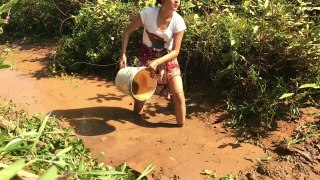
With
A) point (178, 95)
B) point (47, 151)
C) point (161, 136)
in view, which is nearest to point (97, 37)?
point (178, 95)

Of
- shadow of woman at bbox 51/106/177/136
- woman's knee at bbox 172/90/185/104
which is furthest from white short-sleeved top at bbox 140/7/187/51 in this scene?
shadow of woman at bbox 51/106/177/136

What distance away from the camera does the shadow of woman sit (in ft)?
13.9

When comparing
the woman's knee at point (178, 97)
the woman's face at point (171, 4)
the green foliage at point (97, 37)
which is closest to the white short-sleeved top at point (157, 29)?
the woman's face at point (171, 4)

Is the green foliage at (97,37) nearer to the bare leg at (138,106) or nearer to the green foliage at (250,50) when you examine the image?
the green foliage at (250,50)

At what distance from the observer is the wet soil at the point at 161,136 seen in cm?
353

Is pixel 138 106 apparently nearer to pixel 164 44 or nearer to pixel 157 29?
pixel 164 44

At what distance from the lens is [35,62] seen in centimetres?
620

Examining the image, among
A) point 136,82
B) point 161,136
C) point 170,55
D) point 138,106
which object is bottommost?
point 161,136

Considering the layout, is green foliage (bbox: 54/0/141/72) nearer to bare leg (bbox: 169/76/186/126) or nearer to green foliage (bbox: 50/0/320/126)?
green foliage (bbox: 50/0/320/126)

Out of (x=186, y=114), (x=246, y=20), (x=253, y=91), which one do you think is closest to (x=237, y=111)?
(x=253, y=91)

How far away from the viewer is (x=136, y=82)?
4199 mm

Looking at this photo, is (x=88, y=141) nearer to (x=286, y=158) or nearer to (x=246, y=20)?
(x=286, y=158)

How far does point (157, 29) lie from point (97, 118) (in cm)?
122

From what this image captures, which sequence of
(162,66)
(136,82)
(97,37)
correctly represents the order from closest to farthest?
(162,66)
(136,82)
(97,37)
